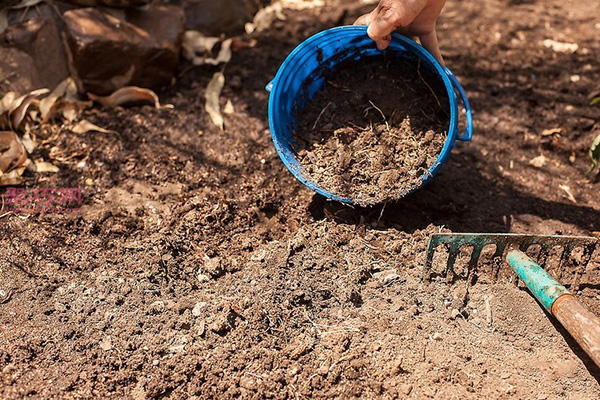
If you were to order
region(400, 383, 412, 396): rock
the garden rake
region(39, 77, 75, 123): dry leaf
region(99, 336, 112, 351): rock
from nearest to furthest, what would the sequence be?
1. the garden rake
2. region(400, 383, 412, 396): rock
3. region(99, 336, 112, 351): rock
4. region(39, 77, 75, 123): dry leaf

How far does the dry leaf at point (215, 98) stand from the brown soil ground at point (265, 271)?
0.17ft

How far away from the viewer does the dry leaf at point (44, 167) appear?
3.18 metres

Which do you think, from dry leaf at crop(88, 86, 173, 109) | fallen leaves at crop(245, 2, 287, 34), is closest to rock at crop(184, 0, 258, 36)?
fallen leaves at crop(245, 2, 287, 34)

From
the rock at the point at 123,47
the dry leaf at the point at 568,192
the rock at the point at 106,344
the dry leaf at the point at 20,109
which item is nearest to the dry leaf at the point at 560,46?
the dry leaf at the point at 568,192

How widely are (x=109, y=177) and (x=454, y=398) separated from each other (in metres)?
1.92

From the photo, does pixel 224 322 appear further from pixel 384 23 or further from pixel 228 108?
pixel 228 108

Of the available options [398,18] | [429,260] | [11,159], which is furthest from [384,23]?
[11,159]

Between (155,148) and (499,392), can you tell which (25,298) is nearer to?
(155,148)

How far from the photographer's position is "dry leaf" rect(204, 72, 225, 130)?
3.51 metres

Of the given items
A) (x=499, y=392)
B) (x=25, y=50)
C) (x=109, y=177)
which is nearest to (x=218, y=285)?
(x=109, y=177)

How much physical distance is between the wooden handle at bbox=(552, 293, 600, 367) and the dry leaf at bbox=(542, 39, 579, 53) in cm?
235

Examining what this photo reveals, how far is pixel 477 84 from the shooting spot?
12.5 ft

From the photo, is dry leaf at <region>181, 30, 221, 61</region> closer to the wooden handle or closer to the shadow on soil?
the shadow on soil

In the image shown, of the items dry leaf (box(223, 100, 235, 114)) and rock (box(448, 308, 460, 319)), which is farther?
dry leaf (box(223, 100, 235, 114))
